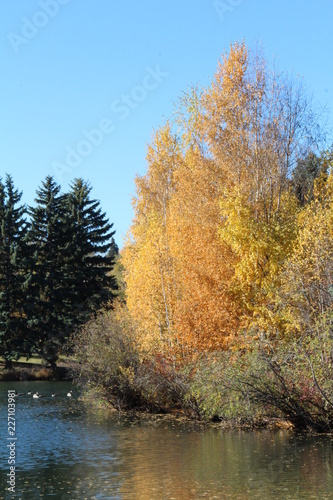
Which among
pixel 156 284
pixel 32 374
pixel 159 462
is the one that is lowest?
pixel 159 462

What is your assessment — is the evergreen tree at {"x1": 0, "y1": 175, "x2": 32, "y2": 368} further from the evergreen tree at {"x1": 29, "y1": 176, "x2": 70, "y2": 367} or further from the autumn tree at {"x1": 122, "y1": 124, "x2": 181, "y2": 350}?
the autumn tree at {"x1": 122, "y1": 124, "x2": 181, "y2": 350}


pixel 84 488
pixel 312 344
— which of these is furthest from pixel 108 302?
pixel 84 488

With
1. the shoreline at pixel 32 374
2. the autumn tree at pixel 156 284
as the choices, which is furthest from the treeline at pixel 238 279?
the shoreline at pixel 32 374

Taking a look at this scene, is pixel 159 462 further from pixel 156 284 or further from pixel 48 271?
pixel 48 271

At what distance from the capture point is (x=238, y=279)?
968 inches

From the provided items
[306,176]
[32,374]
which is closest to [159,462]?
[306,176]

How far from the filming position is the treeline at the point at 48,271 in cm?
4516

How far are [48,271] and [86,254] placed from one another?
3.38 meters

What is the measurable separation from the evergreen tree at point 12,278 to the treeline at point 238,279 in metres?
16.4

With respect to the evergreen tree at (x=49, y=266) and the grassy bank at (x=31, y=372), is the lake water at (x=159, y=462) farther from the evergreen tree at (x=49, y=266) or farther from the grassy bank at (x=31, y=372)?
the evergreen tree at (x=49, y=266)

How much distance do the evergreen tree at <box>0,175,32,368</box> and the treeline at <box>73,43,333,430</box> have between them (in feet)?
53.9

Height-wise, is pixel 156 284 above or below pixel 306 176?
below

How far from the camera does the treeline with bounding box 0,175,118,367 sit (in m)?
45.2

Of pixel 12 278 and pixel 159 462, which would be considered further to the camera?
pixel 12 278
